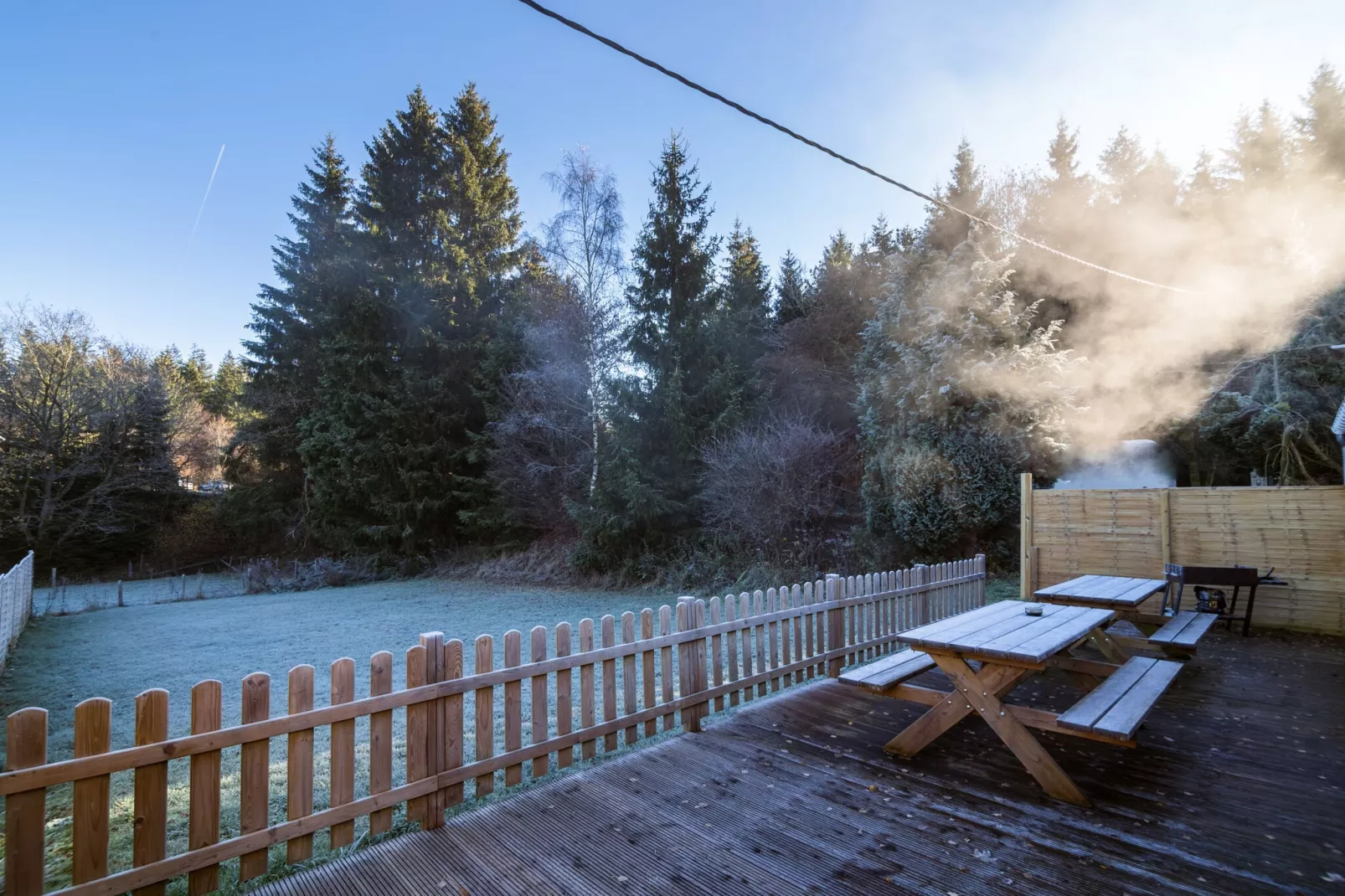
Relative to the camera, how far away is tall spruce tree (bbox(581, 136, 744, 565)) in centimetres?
1274

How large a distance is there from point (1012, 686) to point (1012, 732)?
0.35 meters

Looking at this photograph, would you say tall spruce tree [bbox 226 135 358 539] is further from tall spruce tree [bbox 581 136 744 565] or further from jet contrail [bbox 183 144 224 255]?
tall spruce tree [bbox 581 136 744 565]

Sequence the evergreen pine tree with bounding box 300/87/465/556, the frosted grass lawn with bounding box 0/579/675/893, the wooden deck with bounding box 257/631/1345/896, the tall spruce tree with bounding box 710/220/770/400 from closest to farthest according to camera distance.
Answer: the wooden deck with bounding box 257/631/1345/896, the frosted grass lawn with bounding box 0/579/675/893, the tall spruce tree with bounding box 710/220/770/400, the evergreen pine tree with bounding box 300/87/465/556

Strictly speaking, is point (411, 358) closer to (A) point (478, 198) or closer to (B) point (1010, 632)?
(A) point (478, 198)

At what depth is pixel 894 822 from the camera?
102 inches

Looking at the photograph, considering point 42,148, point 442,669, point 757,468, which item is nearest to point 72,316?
point 42,148

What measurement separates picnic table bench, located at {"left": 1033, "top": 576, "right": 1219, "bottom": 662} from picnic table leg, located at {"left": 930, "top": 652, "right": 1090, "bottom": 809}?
2.12m

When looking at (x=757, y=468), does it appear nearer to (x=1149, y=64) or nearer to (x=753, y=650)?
(x=753, y=650)

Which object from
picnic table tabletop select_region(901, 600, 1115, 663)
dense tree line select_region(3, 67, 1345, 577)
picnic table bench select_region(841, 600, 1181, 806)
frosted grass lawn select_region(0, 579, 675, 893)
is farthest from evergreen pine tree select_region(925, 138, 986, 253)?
picnic table bench select_region(841, 600, 1181, 806)

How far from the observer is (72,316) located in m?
16.9

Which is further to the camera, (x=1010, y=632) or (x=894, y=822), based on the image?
(x=1010, y=632)

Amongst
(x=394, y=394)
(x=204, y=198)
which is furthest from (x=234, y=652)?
(x=204, y=198)

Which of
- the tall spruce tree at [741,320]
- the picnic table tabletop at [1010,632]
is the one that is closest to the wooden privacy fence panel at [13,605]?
the picnic table tabletop at [1010,632]

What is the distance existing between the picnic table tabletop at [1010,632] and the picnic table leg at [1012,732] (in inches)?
4.8
